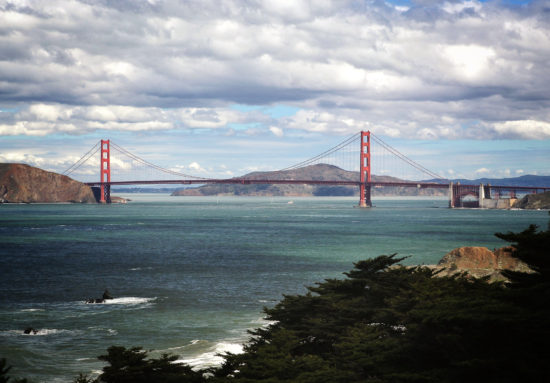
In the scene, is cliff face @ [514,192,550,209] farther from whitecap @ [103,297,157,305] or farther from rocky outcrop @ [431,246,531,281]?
whitecap @ [103,297,157,305]

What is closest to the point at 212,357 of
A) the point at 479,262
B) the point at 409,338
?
the point at 409,338

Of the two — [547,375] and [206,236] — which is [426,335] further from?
[206,236]

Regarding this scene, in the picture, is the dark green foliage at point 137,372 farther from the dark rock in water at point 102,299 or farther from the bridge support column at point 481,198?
the bridge support column at point 481,198

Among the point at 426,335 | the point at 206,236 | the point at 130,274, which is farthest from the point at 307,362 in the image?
the point at 206,236

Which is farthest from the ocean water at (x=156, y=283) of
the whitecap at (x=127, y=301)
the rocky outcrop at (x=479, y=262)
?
the rocky outcrop at (x=479, y=262)

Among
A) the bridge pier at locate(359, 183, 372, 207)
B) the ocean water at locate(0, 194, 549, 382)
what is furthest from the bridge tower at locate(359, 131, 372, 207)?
the ocean water at locate(0, 194, 549, 382)
